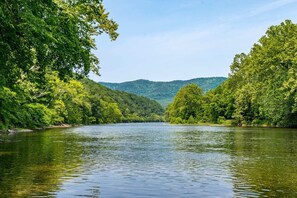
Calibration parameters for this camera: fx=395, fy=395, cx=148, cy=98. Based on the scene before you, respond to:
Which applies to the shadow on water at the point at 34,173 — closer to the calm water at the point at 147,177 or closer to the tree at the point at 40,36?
the calm water at the point at 147,177

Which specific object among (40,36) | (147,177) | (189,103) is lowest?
(147,177)

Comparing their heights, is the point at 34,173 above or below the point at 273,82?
below

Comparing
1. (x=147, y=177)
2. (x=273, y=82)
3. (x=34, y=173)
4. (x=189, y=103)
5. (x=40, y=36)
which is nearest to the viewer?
(x=40, y=36)

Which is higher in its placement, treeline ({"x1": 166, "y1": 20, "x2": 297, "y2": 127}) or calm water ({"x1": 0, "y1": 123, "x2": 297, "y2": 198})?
treeline ({"x1": 166, "y1": 20, "x2": 297, "y2": 127})

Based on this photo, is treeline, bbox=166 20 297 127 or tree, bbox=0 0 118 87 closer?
tree, bbox=0 0 118 87

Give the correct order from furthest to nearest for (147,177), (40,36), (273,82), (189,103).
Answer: (189,103) → (273,82) → (147,177) → (40,36)

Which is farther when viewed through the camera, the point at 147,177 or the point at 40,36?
the point at 147,177

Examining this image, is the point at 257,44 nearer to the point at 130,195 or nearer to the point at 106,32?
the point at 106,32

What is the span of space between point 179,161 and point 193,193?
10.7 meters

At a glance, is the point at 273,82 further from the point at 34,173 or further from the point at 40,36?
the point at 40,36

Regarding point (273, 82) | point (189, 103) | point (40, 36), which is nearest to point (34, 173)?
point (40, 36)

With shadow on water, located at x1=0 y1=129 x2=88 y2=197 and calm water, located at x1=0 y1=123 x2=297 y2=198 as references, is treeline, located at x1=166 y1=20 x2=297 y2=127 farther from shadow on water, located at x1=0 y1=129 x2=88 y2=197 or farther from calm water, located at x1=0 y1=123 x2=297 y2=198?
shadow on water, located at x1=0 y1=129 x2=88 y2=197

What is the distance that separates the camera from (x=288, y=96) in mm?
82750

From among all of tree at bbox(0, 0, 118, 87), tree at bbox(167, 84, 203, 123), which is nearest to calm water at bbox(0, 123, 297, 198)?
tree at bbox(0, 0, 118, 87)
